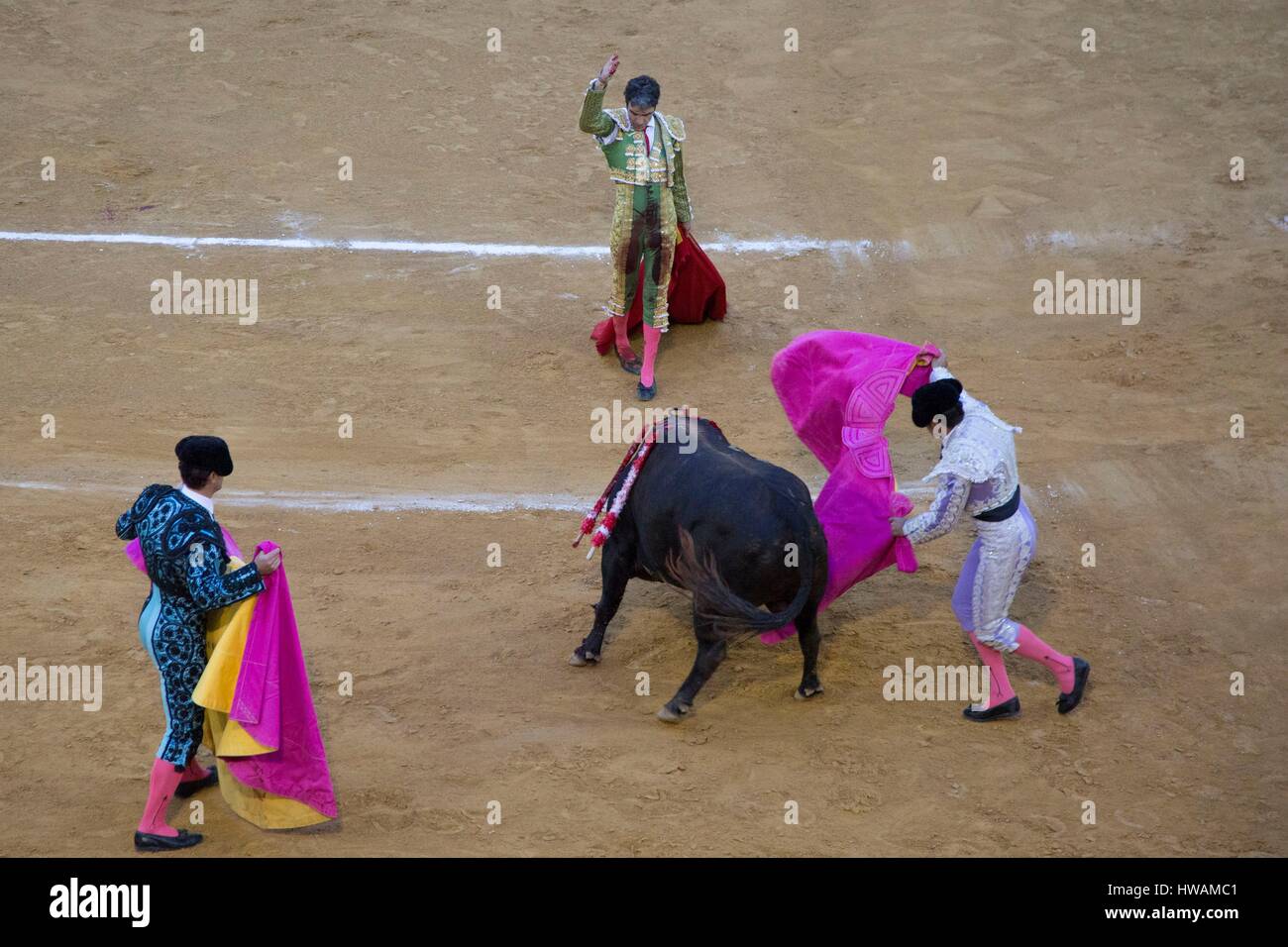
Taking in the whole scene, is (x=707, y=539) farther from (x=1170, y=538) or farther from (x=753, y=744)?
(x=1170, y=538)

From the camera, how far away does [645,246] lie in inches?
339

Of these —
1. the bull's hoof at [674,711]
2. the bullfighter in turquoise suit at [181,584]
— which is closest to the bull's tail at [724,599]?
the bull's hoof at [674,711]

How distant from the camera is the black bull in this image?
17.8 ft

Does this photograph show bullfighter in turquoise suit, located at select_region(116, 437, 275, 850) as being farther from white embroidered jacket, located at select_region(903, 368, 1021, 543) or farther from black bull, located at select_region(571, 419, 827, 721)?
white embroidered jacket, located at select_region(903, 368, 1021, 543)

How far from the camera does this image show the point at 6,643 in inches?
248

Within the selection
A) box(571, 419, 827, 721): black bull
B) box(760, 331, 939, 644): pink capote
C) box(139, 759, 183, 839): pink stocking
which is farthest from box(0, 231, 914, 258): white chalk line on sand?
box(139, 759, 183, 839): pink stocking

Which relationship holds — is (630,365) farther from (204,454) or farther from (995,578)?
(204,454)

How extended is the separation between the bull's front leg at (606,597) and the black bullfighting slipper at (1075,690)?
1993 mm

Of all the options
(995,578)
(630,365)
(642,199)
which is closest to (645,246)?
(642,199)

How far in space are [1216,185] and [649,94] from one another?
17.4ft

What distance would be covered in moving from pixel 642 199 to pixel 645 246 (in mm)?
306

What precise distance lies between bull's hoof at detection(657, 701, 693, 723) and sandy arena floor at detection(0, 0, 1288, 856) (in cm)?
7

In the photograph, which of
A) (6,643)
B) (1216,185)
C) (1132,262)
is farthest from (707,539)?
(1216,185)

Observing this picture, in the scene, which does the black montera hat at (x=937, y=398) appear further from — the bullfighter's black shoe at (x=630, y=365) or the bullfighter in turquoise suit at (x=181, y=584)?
the bullfighter's black shoe at (x=630, y=365)
